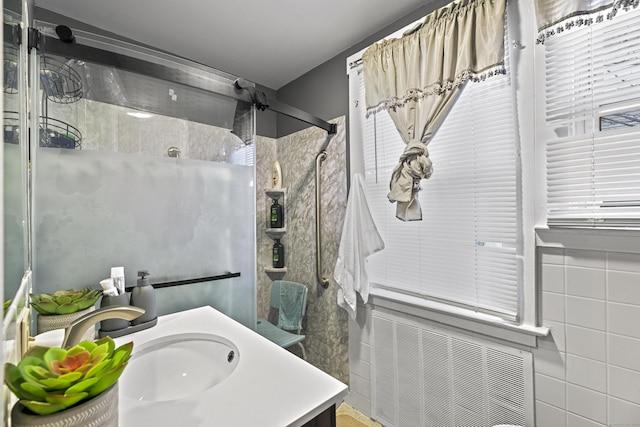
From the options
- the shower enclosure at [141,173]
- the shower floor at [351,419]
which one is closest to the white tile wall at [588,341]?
the shower floor at [351,419]

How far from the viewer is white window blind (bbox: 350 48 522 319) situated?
1250 mm

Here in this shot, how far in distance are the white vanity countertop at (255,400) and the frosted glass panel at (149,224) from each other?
0.61 m

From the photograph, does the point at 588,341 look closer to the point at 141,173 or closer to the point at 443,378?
the point at 443,378

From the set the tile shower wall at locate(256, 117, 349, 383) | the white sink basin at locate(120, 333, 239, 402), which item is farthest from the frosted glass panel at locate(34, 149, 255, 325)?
the tile shower wall at locate(256, 117, 349, 383)

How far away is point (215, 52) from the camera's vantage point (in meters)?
2.06

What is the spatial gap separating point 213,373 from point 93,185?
87 centimetres

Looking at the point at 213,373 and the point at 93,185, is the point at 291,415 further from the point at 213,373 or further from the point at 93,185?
the point at 93,185

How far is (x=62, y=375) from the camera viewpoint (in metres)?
0.44

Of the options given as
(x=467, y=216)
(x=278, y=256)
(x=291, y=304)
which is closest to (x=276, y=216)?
(x=278, y=256)

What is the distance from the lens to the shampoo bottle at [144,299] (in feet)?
3.58

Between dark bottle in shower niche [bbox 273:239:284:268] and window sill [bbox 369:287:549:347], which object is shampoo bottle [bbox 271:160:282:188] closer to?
dark bottle in shower niche [bbox 273:239:284:268]

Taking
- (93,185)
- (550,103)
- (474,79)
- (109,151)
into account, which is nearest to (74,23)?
(109,151)

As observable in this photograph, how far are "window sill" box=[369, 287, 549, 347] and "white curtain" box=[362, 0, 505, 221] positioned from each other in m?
0.49

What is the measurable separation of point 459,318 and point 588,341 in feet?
1.52
